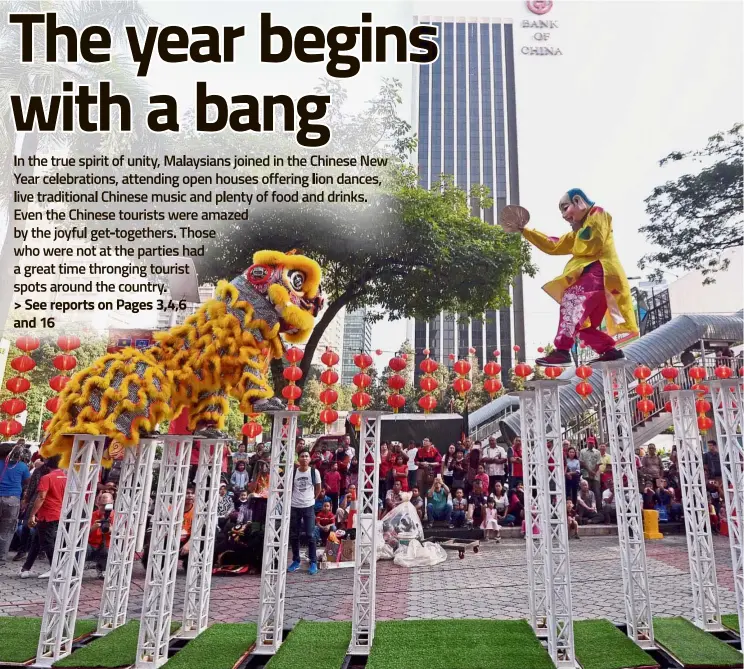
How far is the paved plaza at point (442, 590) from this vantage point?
550cm

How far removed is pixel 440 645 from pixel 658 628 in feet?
6.73

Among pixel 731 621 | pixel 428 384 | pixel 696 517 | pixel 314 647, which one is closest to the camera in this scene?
pixel 314 647

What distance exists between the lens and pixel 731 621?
16.7ft

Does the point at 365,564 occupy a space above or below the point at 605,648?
above

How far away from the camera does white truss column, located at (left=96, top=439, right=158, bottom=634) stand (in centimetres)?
502

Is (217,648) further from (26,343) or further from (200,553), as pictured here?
(26,343)

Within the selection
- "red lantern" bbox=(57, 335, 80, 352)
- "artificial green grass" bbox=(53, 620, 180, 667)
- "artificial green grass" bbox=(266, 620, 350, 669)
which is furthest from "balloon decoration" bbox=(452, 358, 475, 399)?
"red lantern" bbox=(57, 335, 80, 352)

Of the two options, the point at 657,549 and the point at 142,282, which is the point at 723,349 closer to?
the point at 657,549

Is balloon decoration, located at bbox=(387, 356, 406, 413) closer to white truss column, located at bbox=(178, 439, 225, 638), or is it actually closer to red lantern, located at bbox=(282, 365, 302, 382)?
red lantern, located at bbox=(282, 365, 302, 382)

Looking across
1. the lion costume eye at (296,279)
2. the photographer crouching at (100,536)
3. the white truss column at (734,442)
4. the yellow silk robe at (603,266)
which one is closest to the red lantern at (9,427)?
the photographer crouching at (100,536)

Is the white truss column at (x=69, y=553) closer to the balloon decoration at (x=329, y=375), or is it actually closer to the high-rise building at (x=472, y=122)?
the balloon decoration at (x=329, y=375)

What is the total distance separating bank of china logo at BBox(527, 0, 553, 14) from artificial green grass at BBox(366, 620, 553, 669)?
Result: 983 cm

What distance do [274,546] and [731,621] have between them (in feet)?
13.8

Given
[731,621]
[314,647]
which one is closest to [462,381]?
[731,621]
